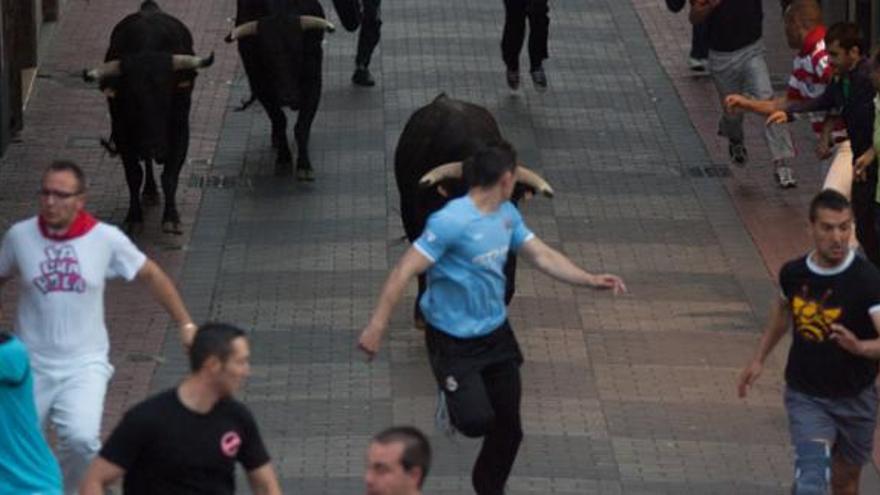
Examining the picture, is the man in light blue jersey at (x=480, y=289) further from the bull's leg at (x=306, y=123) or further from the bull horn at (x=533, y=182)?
the bull's leg at (x=306, y=123)

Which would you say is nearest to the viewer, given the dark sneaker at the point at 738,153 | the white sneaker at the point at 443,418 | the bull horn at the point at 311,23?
the white sneaker at the point at 443,418

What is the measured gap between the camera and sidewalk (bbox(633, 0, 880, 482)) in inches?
691

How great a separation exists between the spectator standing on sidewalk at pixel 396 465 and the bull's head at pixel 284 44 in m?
11.1

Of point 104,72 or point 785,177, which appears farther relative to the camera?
point 785,177

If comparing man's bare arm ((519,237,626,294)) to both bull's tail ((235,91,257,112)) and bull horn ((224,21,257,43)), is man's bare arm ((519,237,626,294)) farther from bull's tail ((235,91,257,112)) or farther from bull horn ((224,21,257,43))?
bull's tail ((235,91,257,112))

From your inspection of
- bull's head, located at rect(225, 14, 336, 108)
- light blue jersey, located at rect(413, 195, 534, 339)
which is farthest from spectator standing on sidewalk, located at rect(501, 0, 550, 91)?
light blue jersey, located at rect(413, 195, 534, 339)

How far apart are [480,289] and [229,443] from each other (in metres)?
2.55

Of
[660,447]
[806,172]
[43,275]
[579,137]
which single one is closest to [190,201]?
[579,137]

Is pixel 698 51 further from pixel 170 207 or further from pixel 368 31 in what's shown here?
pixel 170 207

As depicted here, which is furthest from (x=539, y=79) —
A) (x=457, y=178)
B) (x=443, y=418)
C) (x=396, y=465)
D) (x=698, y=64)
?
(x=396, y=465)

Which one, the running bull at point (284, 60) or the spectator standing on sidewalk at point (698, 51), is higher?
the running bull at point (284, 60)

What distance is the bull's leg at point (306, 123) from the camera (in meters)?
19.0

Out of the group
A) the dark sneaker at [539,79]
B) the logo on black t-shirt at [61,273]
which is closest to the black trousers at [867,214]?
the logo on black t-shirt at [61,273]

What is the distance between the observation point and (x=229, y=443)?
8.77m
